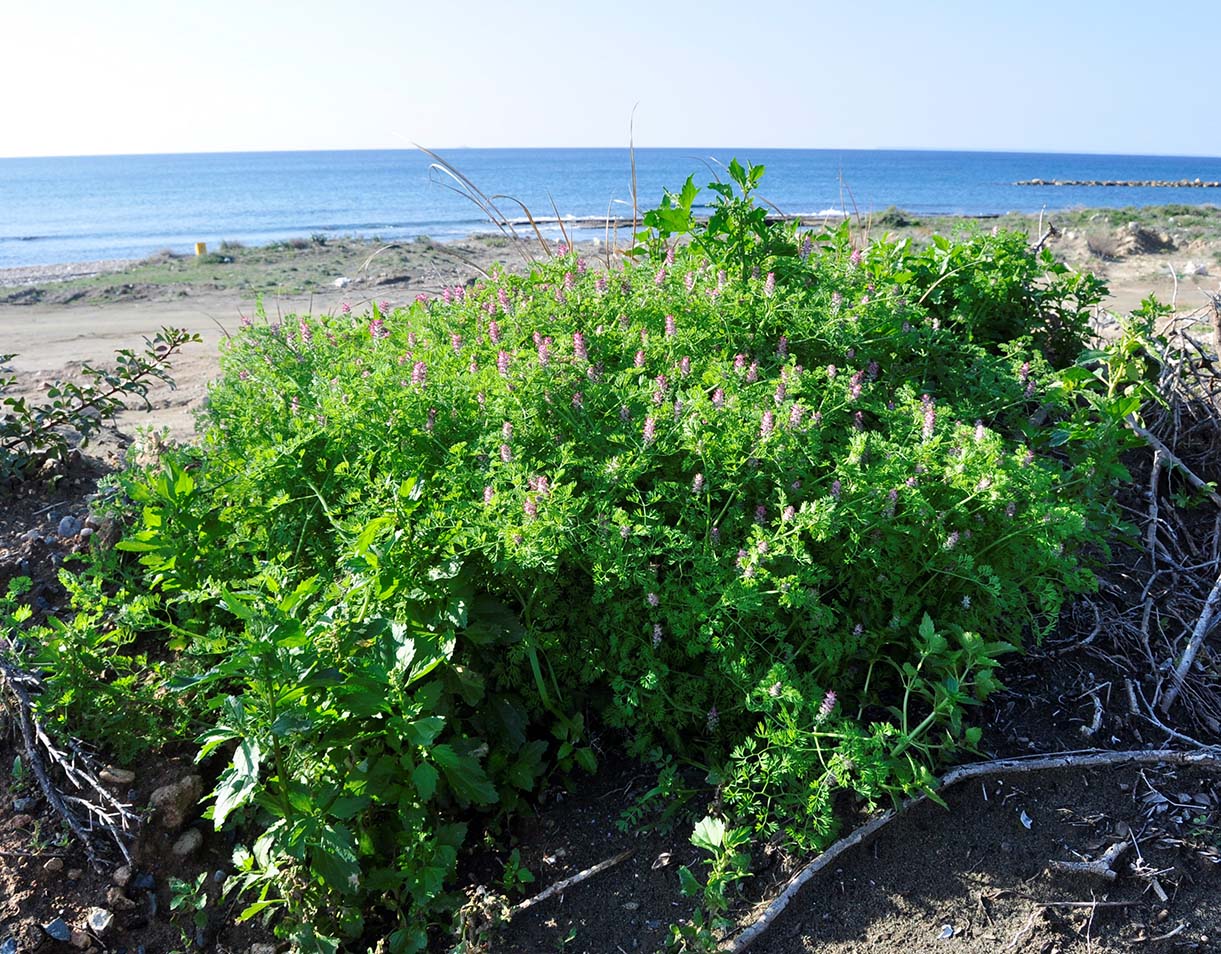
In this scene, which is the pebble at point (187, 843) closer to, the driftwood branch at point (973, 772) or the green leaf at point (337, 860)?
the green leaf at point (337, 860)

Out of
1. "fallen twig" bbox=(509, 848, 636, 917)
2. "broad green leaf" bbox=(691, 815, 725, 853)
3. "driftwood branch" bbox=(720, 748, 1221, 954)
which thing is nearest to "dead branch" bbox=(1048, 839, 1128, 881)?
"driftwood branch" bbox=(720, 748, 1221, 954)

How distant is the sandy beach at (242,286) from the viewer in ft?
26.7

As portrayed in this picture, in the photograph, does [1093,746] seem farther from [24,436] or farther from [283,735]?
[24,436]

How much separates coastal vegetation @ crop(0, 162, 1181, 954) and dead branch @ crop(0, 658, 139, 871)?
9 cm

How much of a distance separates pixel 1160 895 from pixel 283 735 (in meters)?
2.53

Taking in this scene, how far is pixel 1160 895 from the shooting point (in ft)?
8.39

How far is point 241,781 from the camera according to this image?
222 cm

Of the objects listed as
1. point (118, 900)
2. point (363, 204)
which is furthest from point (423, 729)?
point (363, 204)

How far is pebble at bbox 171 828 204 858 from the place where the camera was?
2.78 meters

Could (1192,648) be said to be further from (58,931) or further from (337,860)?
(58,931)

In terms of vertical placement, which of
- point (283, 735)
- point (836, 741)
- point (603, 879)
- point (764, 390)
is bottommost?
point (603, 879)

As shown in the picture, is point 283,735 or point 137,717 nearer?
point 283,735

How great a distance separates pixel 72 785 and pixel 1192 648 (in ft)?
13.1

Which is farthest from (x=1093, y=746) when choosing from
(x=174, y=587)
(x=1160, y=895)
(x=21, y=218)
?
(x=21, y=218)
